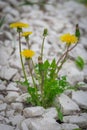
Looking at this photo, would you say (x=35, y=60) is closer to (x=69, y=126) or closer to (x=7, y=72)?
(x=7, y=72)

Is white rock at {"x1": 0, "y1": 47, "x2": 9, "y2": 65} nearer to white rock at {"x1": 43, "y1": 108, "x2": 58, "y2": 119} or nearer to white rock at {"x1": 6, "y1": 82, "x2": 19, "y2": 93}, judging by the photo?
white rock at {"x1": 6, "y1": 82, "x2": 19, "y2": 93}

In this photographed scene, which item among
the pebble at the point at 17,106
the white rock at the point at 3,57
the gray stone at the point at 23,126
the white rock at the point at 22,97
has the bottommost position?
the gray stone at the point at 23,126

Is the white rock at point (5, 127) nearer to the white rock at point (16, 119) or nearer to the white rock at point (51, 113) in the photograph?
the white rock at point (16, 119)

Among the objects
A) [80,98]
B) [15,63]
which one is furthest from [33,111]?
[15,63]

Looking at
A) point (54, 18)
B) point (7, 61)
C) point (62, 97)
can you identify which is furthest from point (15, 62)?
point (54, 18)

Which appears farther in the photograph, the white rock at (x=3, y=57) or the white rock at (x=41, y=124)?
the white rock at (x=3, y=57)

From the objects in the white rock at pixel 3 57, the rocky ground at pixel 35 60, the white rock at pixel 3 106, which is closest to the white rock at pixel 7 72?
the rocky ground at pixel 35 60
